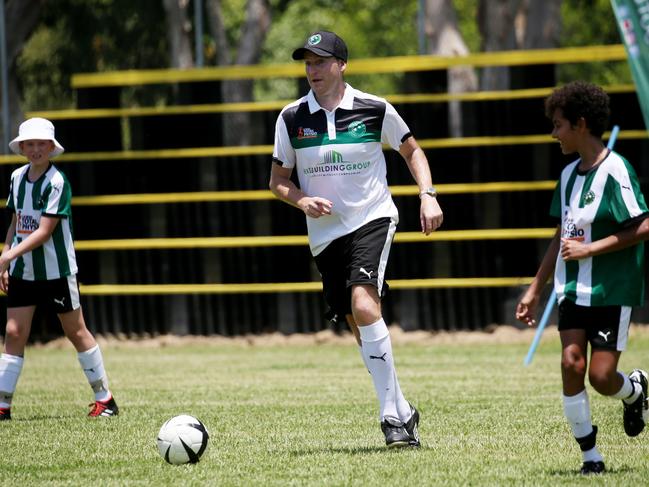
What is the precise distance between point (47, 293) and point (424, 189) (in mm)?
3216

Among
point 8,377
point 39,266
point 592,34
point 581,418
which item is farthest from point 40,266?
point 592,34

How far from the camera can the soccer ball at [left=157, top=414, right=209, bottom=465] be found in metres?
7.11

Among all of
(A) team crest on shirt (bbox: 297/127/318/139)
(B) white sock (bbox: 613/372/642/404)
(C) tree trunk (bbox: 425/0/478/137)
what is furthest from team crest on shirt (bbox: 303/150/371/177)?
(C) tree trunk (bbox: 425/0/478/137)

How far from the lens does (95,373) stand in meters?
9.53

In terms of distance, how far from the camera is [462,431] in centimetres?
830

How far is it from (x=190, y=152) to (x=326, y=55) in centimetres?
905

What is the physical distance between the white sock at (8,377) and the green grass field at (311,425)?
203 mm

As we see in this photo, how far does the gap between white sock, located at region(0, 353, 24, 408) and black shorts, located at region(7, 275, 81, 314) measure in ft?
1.28

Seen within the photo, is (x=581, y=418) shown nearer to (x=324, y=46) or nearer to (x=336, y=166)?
(x=336, y=166)

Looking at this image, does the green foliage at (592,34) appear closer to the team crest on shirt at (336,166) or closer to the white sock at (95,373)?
the white sock at (95,373)

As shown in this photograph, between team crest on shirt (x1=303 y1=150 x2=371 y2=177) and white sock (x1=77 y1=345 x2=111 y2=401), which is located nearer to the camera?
team crest on shirt (x1=303 y1=150 x2=371 y2=177)

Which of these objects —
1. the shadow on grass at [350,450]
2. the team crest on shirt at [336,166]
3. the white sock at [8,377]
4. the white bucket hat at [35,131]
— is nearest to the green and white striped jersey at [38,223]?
the white bucket hat at [35,131]

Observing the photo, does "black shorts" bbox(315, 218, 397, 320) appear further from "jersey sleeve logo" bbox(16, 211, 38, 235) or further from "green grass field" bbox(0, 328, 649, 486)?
"jersey sleeve logo" bbox(16, 211, 38, 235)

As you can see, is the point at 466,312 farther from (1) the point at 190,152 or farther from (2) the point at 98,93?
(2) the point at 98,93
